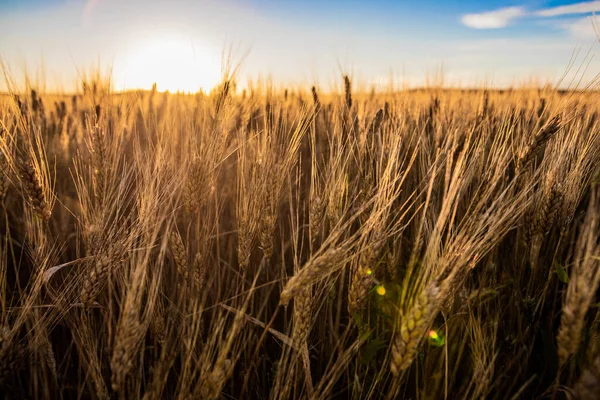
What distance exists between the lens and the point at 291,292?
77 cm

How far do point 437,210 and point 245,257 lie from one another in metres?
0.92

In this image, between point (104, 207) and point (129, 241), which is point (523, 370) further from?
point (104, 207)

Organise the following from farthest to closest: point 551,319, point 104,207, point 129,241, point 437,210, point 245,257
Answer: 1. point 437,210
2. point 551,319
3. point 245,257
4. point 104,207
5. point 129,241

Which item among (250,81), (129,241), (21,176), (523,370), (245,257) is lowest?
(523,370)

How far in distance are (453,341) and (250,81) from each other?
2016 millimetres

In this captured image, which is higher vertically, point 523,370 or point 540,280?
point 540,280

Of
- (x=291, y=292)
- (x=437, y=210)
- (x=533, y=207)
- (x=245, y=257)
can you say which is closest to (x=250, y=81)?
(x=437, y=210)

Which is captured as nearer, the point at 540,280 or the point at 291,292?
the point at 291,292

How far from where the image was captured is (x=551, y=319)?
1.34 m

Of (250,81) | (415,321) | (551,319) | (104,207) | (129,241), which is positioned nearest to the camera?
(415,321)

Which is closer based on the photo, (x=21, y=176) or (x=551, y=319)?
(x=21, y=176)

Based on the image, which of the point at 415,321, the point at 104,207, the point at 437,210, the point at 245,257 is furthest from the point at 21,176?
the point at 437,210

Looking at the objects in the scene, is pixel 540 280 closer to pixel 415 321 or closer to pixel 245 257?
pixel 415 321

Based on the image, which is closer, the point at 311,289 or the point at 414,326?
the point at 414,326
